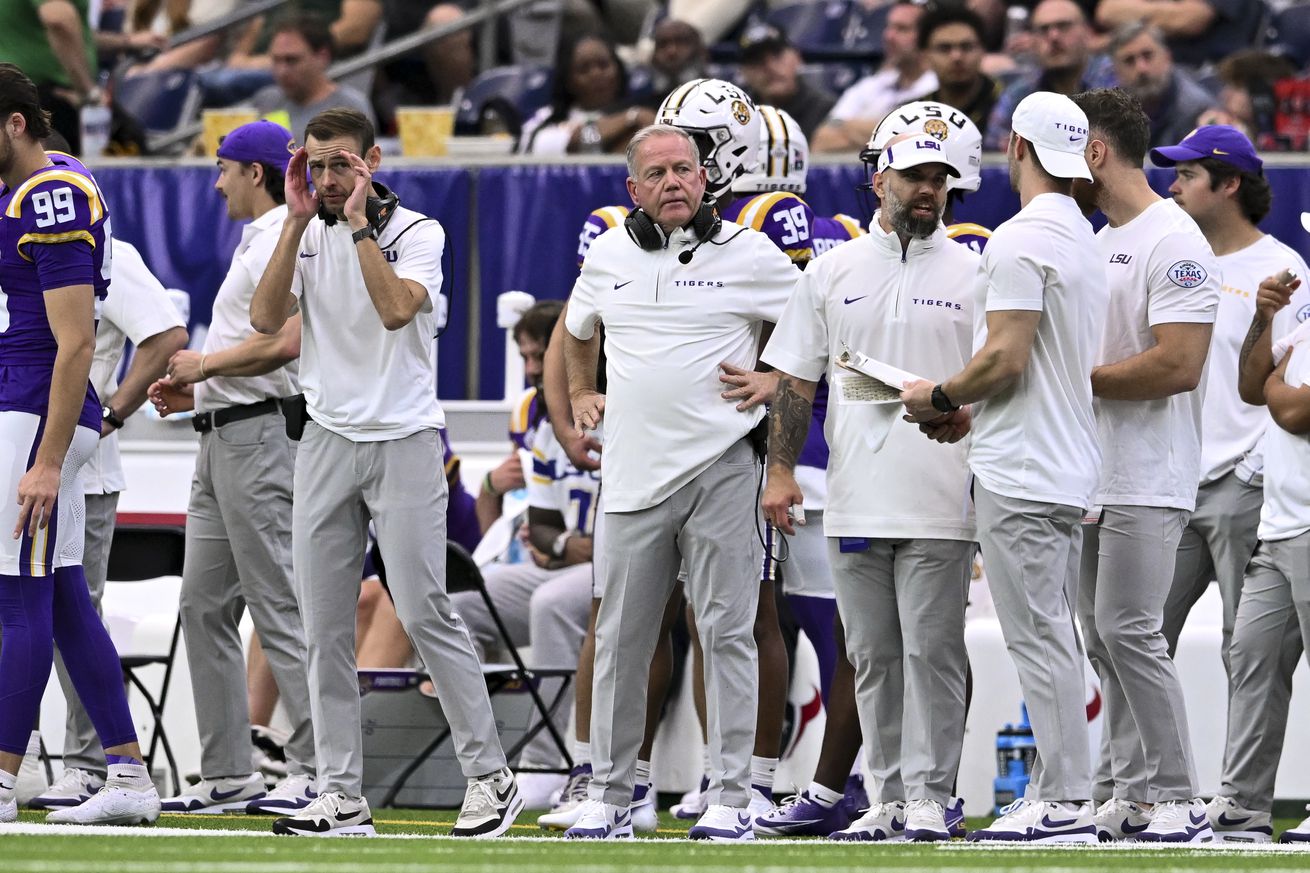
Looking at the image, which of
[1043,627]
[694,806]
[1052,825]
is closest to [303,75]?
[694,806]

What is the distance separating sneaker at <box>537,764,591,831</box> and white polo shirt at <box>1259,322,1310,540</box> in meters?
2.24

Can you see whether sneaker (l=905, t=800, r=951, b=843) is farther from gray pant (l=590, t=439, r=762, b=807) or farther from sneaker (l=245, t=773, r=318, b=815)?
sneaker (l=245, t=773, r=318, b=815)

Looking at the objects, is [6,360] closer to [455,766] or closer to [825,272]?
[825,272]

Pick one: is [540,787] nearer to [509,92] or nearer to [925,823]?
[925,823]

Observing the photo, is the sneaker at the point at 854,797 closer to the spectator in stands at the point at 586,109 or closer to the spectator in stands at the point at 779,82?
the spectator in stands at the point at 586,109

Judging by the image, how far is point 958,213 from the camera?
10.7m

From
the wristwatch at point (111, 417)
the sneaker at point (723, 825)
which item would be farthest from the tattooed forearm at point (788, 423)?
the wristwatch at point (111, 417)

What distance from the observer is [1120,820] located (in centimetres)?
596

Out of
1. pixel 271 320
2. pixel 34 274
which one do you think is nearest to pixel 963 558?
pixel 271 320

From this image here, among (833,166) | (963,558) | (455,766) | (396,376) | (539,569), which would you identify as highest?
(833,166)

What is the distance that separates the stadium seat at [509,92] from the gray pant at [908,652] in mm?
7259

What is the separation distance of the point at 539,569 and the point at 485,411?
2082 millimetres

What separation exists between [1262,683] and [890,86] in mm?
6519

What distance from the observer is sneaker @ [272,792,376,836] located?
5695mm
